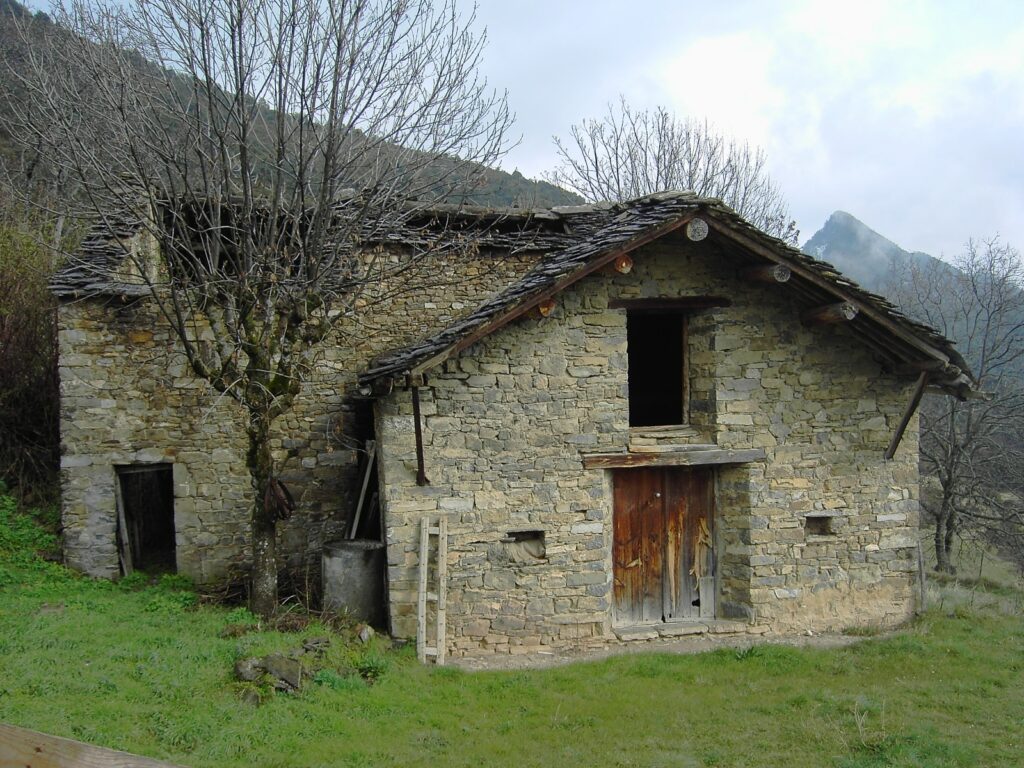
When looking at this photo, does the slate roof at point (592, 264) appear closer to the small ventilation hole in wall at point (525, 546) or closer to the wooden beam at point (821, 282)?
the wooden beam at point (821, 282)

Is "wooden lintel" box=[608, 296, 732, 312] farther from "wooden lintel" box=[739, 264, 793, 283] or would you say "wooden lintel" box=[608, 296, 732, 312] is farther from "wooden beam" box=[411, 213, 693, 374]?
"wooden beam" box=[411, 213, 693, 374]

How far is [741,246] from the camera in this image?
7125 millimetres

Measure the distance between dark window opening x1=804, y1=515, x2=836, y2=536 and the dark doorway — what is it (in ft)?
24.4

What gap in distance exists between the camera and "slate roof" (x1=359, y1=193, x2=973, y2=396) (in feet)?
21.9

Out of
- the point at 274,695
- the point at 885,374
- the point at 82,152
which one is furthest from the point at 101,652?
the point at 885,374

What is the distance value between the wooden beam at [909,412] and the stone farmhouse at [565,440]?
0.03 metres

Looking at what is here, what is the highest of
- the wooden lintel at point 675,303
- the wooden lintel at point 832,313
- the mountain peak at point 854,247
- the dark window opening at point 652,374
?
the mountain peak at point 854,247

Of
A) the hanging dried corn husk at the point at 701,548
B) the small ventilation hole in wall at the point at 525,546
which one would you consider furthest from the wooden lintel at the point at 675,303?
the small ventilation hole in wall at the point at 525,546

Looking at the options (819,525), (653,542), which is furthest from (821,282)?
(653,542)

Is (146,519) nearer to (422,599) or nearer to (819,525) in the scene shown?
(422,599)

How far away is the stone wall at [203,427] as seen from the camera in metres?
8.20

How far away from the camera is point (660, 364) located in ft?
31.7

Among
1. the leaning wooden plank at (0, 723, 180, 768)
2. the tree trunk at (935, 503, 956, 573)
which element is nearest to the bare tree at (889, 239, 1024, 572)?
the tree trunk at (935, 503, 956, 573)

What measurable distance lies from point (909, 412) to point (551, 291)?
421cm
